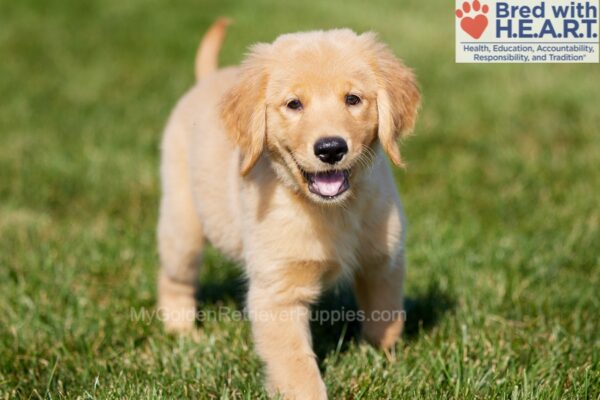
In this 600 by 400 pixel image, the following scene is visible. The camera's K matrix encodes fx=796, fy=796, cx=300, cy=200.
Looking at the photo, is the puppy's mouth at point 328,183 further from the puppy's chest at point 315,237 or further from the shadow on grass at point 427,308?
the shadow on grass at point 427,308

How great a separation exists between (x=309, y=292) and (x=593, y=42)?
2673 millimetres

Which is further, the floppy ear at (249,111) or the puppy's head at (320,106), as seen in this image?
the floppy ear at (249,111)

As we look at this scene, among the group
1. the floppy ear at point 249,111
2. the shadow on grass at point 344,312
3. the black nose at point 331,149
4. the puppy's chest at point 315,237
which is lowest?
the shadow on grass at point 344,312

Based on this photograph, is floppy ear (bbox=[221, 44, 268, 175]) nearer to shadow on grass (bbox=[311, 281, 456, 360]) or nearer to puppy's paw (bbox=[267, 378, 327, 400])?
puppy's paw (bbox=[267, 378, 327, 400])

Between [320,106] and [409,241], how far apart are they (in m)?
1.85

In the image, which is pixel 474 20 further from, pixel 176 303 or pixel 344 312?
pixel 176 303

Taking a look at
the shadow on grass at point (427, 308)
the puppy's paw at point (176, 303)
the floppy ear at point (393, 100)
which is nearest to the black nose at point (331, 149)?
the floppy ear at point (393, 100)

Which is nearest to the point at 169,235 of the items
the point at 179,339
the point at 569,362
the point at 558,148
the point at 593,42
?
the point at 179,339

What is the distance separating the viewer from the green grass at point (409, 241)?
296 cm

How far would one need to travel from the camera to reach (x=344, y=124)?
2.59 m

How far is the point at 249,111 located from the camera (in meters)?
2.78

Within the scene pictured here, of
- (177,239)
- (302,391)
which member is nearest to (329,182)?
(302,391)

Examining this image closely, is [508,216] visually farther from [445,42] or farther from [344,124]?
[445,42]

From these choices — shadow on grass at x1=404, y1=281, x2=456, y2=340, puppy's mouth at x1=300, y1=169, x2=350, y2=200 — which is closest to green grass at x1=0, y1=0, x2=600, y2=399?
shadow on grass at x1=404, y1=281, x2=456, y2=340
